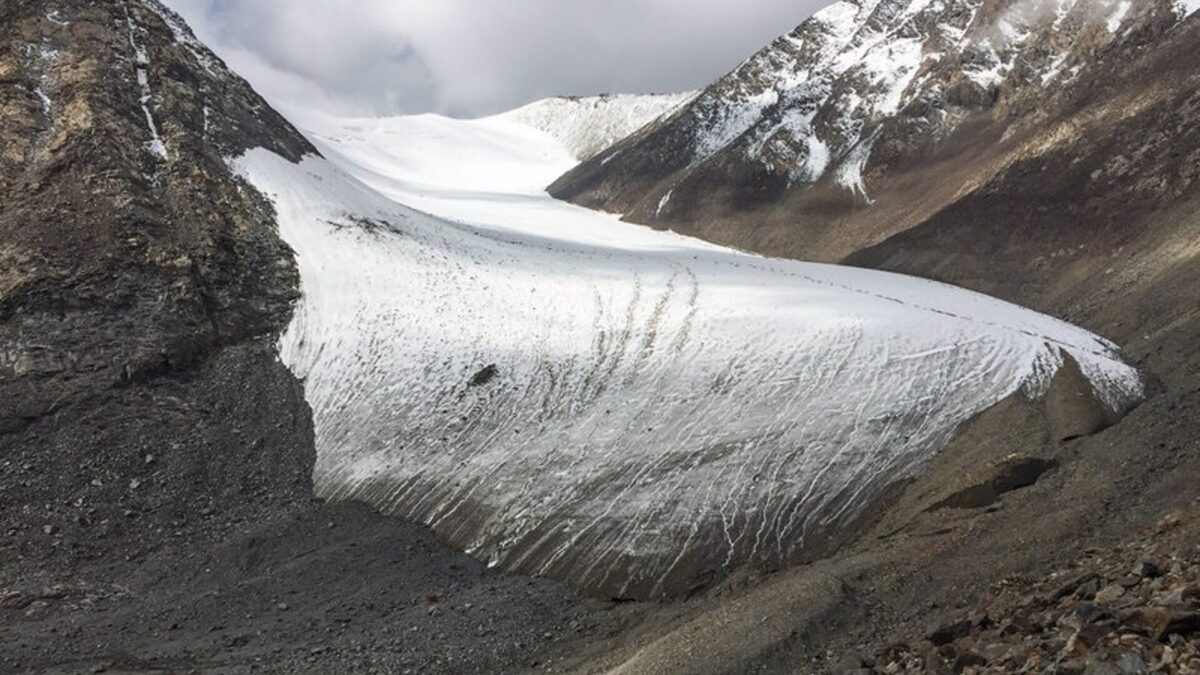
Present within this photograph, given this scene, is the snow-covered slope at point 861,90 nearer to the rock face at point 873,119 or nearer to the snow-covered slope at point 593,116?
the rock face at point 873,119

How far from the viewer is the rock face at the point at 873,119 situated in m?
46.7

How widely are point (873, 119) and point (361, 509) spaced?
169 feet

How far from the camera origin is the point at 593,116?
5418 inches

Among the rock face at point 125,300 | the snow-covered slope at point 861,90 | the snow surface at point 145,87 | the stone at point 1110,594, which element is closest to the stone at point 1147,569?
the stone at point 1110,594

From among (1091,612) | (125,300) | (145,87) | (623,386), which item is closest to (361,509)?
(623,386)

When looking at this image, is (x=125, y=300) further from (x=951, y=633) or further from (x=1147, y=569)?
(x=1147, y=569)

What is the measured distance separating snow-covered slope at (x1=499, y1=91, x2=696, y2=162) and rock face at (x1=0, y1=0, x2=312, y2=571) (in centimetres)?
9082

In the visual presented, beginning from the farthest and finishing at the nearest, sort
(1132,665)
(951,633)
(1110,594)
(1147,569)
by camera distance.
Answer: (951,633), (1147,569), (1110,594), (1132,665)

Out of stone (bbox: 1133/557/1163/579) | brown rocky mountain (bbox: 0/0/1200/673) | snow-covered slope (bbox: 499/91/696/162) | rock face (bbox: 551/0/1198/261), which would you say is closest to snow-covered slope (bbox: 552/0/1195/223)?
rock face (bbox: 551/0/1198/261)

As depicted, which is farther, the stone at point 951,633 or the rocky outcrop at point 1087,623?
the stone at point 951,633

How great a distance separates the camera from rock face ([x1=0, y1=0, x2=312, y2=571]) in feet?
62.3

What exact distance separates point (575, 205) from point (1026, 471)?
218 ft

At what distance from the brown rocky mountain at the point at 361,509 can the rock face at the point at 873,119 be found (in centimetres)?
98

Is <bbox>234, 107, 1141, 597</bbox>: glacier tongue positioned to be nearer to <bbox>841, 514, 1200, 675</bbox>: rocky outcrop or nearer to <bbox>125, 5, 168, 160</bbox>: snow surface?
<bbox>125, 5, 168, 160</bbox>: snow surface
